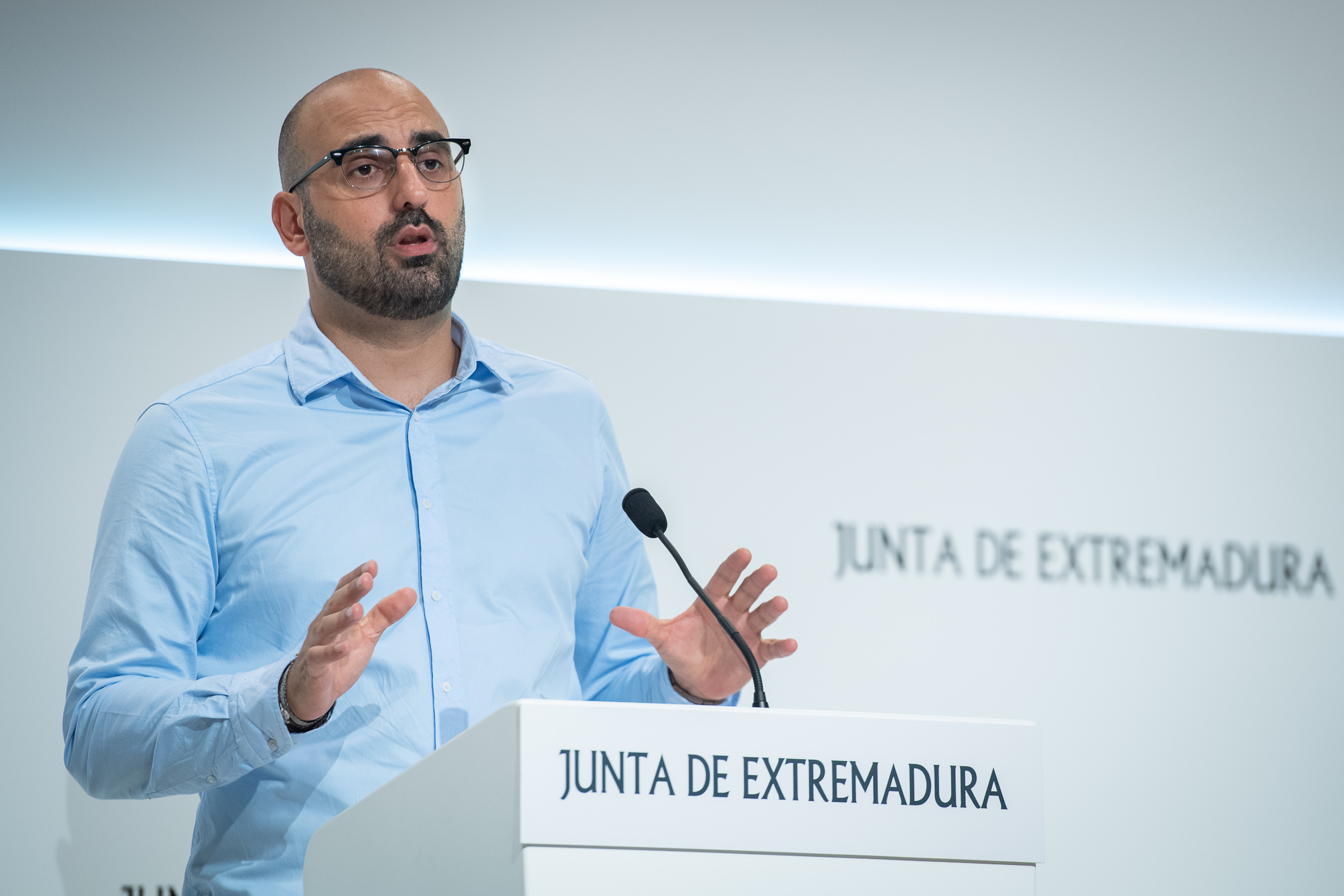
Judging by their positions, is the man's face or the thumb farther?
the man's face

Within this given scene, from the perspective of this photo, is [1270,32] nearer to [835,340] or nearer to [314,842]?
[835,340]

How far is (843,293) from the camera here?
3277mm

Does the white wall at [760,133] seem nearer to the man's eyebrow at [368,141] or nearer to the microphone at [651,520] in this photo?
the man's eyebrow at [368,141]

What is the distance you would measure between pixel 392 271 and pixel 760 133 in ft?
4.87

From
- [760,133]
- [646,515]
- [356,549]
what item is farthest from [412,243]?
[760,133]

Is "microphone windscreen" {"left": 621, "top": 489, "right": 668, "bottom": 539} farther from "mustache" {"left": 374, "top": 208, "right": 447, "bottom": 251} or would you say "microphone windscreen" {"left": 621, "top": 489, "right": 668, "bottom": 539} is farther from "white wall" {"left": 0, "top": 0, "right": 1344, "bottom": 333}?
"white wall" {"left": 0, "top": 0, "right": 1344, "bottom": 333}

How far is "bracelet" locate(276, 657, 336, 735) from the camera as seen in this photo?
1216mm

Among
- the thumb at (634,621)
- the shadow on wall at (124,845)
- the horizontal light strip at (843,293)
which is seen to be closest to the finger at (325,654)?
the thumb at (634,621)

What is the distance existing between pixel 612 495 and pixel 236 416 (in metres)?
0.49

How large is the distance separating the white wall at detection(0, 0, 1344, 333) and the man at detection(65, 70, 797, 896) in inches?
42.6

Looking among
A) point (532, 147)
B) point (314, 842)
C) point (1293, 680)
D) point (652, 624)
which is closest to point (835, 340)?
point (532, 147)

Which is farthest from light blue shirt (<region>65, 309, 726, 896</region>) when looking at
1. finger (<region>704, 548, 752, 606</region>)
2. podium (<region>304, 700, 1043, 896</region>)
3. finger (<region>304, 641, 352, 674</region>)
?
podium (<region>304, 700, 1043, 896</region>)

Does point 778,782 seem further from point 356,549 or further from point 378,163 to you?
point 378,163

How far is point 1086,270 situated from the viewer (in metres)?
3.33
